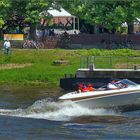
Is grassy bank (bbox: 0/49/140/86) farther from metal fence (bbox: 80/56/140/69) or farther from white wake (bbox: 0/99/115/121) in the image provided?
white wake (bbox: 0/99/115/121)

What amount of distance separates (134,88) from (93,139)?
7895mm

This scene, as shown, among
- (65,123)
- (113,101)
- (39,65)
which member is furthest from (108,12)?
(65,123)

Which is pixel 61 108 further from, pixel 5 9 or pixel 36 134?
pixel 5 9

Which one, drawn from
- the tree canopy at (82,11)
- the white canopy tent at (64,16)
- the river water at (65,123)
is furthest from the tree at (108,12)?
the river water at (65,123)

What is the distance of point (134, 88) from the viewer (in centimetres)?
3969

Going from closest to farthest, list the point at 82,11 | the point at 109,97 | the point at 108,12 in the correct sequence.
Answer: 1. the point at 109,97
2. the point at 108,12
3. the point at 82,11

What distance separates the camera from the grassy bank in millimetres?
57875

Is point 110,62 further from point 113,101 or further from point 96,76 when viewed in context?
point 113,101

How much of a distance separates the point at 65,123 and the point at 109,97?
130 inches

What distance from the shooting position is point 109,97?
39.5 metres

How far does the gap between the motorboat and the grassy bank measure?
16.9 metres

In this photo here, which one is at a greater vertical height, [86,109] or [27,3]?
[27,3]

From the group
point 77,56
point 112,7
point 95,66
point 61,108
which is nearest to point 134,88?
point 61,108

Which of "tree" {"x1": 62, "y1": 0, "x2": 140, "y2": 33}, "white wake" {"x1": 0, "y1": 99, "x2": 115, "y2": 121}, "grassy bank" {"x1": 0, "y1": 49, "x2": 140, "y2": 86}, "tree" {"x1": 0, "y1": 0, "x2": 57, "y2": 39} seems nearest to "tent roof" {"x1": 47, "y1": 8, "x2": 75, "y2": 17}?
"tree" {"x1": 0, "y1": 0, "x2": 57, "y2": 39}
